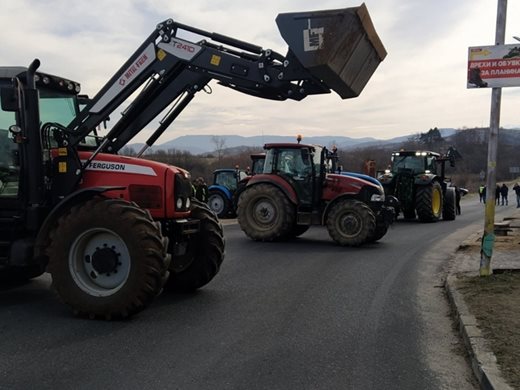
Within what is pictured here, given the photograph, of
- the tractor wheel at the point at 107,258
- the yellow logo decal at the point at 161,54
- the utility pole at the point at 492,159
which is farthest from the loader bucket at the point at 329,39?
the tractor wheel at the point at 107,258

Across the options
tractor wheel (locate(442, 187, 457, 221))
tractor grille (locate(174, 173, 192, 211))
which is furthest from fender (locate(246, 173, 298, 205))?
tractor wheel (locate(442, 187, 457, 221))

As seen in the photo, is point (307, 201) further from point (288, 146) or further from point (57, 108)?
point (57, 108)

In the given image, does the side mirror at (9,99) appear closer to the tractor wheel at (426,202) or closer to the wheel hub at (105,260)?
the wheel hub at (105,260)

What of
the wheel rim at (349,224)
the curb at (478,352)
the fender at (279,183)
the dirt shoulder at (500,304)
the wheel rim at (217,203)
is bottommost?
the wheel rim at (217,203)

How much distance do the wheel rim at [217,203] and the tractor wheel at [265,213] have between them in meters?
8.02

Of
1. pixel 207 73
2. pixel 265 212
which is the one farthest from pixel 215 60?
pixel 265 212

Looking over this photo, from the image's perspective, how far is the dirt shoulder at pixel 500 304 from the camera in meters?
4.38

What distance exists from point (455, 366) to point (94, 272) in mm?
3958

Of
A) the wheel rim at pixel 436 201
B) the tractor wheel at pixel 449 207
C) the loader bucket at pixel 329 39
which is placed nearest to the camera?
the loader bucket at pixel 329 39

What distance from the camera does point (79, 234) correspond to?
584 centimetres

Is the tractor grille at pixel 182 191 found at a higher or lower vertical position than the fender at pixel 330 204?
higher

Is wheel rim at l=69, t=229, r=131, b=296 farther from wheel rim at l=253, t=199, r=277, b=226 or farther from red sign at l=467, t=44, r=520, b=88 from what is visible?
wheel rim at l=253, t=199, r=277, b=226

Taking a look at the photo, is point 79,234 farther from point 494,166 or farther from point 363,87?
point 494,166

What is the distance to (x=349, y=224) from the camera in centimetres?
1213
